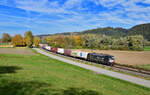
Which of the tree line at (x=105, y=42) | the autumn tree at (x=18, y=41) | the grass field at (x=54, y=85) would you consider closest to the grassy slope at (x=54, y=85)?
the grass field at (x=54, y=85)

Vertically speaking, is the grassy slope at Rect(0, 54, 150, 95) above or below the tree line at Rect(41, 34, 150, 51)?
below

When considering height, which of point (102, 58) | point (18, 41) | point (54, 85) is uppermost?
point (18, 41)

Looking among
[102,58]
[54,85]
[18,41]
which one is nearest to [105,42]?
[18,41]

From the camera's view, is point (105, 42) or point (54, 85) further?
point (105, 42)

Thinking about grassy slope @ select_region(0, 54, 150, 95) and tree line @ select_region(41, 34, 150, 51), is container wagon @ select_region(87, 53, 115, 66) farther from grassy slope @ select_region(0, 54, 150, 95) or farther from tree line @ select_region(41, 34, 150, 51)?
tree line @ select_region(41, 34, 150, 51)

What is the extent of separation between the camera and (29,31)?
141125 mm

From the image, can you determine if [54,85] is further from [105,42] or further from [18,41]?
[18,41]

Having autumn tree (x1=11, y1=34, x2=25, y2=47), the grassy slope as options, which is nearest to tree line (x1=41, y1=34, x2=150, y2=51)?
autumn tree (x1=11, y1=34, x2=25, y2=47)

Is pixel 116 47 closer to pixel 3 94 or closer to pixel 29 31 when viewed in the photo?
pixel 29 31

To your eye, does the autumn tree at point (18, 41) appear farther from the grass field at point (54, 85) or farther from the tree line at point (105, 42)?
the grass field at point (54, 85)

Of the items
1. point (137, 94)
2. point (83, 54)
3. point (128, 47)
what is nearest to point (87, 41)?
point (128, 47)

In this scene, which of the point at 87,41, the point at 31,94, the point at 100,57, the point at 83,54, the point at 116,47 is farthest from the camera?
the point at 87,41

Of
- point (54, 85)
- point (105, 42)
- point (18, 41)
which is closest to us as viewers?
point (54, 85)

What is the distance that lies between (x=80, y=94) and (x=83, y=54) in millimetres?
38859
